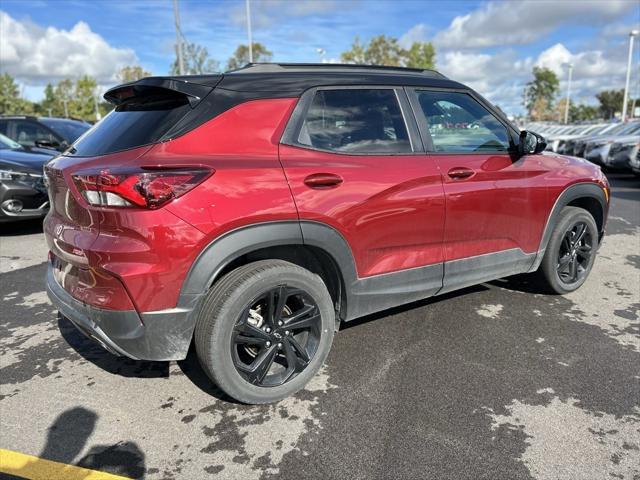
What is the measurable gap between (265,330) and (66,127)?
9.00 meters

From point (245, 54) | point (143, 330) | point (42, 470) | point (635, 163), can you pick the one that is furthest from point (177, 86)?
point (245, 54)

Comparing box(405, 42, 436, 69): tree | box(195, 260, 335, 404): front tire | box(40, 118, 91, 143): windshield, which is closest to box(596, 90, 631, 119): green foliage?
box(405, 42, 436, 69): tree

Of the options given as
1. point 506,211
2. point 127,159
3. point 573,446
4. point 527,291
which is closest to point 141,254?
point 127,159

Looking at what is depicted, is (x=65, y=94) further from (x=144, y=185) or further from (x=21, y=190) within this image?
(x=144, y=185)

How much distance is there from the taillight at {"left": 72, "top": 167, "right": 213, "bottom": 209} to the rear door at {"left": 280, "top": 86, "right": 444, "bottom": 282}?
Answer: 0.52 m

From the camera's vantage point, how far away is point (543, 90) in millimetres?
73562

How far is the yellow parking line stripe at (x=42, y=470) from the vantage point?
225cm

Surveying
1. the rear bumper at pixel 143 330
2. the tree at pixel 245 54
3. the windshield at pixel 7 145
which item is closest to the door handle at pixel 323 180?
the rear bumper at pixel 143 330

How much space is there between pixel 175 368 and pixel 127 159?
1.45 metres

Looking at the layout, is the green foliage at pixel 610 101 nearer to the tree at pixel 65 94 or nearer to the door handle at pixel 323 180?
the tree at pixel 65 94

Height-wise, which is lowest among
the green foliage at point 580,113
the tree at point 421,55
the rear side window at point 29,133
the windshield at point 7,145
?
the windshield at point 7,145

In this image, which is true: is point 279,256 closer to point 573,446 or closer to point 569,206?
point 573,446

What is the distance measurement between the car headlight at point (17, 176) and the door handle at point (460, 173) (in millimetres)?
5728

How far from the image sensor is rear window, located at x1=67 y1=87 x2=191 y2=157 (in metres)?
2.58
